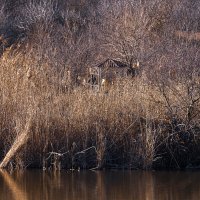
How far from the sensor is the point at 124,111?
34.4 ft

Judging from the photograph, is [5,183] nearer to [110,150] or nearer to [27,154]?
[27,154]

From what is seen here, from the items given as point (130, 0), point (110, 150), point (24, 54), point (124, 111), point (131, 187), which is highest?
point (130, 0)

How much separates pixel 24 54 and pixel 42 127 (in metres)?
2.06

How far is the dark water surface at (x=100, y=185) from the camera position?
8391 mm

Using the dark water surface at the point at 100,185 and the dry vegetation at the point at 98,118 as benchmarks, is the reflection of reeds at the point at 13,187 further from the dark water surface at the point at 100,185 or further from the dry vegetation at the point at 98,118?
the dry vegetation at the point at 98,118

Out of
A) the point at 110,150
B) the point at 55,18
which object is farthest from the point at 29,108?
the point at 55,18

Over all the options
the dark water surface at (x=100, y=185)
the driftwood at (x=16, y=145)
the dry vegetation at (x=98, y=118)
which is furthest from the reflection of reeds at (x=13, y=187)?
the dry vegetation at (x=98, y=118)

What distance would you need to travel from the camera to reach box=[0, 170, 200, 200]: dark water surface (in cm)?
839

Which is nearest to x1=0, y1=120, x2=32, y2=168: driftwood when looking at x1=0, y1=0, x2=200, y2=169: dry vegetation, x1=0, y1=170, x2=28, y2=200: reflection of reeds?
x1=0, y1=0, x2=200, y2=169: dry vegetation

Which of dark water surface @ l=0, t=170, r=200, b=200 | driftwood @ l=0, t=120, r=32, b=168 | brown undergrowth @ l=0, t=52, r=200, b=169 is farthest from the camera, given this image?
brown undergrowth @ l=0, t=52, r=200, b=169

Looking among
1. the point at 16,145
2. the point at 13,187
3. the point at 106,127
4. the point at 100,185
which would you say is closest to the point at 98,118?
the point at 106,127

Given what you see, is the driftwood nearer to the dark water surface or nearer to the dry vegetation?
the dry vegetation

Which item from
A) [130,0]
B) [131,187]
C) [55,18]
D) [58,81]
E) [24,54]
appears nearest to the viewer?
[131,187]

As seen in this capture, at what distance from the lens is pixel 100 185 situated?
9.05 metres
